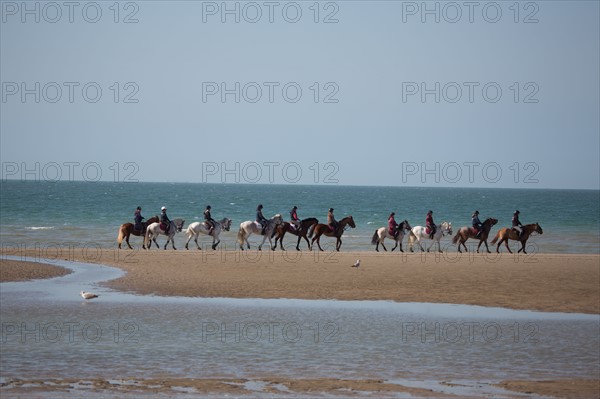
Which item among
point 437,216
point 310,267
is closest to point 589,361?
point 310,267

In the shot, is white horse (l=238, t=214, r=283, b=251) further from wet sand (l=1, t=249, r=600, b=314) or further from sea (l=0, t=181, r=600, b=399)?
sea (l=0, t=181, r=600, b=399)

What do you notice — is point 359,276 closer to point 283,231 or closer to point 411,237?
point 283,231

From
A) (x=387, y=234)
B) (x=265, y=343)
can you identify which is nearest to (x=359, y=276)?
(x=265, y=343)

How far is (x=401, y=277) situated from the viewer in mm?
28641

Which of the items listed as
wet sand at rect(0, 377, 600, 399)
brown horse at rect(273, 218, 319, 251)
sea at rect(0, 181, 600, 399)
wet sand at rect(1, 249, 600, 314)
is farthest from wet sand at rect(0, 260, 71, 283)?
wet sand at rect(0, 377, 600, 399)

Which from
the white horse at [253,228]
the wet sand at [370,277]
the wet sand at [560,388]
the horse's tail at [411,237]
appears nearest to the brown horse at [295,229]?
the white horse at [253,228]

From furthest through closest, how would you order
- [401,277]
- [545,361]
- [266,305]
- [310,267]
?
[310,267] < [401,277] < [266,305] < [545,361]

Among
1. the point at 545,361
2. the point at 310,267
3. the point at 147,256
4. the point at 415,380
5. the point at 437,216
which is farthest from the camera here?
the point at 437,216

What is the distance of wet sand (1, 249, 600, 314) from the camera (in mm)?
24391

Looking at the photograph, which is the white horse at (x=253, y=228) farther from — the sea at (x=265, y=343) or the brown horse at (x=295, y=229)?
the sea at (x=265, y=343)

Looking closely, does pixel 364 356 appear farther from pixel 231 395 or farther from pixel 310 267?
pixel 310 267

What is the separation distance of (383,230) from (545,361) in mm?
25964

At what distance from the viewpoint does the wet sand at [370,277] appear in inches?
960

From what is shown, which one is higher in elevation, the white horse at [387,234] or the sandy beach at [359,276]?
the white horse at [387,234]
